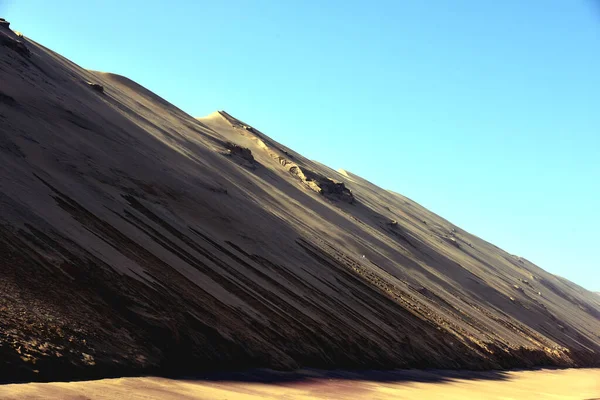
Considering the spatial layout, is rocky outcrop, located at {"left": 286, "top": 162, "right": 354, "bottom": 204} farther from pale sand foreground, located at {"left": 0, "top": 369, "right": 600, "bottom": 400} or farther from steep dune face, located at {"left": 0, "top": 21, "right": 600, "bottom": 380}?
pale sand foreground, located at {"left": 0, "top": 369, "right": 600, "bottom": 400}

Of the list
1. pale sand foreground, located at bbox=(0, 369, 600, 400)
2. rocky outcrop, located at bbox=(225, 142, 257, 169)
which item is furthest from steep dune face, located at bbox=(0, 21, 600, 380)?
pale sand foreground, located at bbox=(0, 369, 600, 400)

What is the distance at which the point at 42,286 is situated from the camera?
37.9ft

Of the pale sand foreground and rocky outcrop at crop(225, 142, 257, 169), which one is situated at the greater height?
rocky outcrop at crop(225, 142, 257, 169)

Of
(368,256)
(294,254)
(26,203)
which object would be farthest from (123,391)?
(368,256)

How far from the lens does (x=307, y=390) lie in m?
12.4

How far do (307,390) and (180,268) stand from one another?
528 centimetres

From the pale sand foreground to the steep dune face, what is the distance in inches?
23.9

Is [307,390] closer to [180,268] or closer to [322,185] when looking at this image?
[180,268]

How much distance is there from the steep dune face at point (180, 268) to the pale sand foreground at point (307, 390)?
606mm

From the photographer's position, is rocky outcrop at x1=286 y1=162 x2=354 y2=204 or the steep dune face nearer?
the steep dune face

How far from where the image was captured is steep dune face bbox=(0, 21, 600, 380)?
11.6 meters

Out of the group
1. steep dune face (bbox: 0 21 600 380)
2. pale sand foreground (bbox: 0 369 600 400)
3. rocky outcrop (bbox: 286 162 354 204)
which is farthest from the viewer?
rocky outcrop (bbox: 286 162 354 204)

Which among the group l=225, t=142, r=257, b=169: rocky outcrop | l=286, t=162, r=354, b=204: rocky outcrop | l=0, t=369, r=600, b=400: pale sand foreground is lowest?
l=0, t=369, r=600, b=400: pale sand foreground

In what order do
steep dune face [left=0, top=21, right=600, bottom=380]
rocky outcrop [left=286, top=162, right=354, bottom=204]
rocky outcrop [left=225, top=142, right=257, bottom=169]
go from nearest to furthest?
steep dune face [left=0, top=21, right=600, bottom=380] → rocky outcrop [left=225, top=142, right=257, bottom=169] → rocky outcrop [left=286, top=162, right=354, bottom=204]
